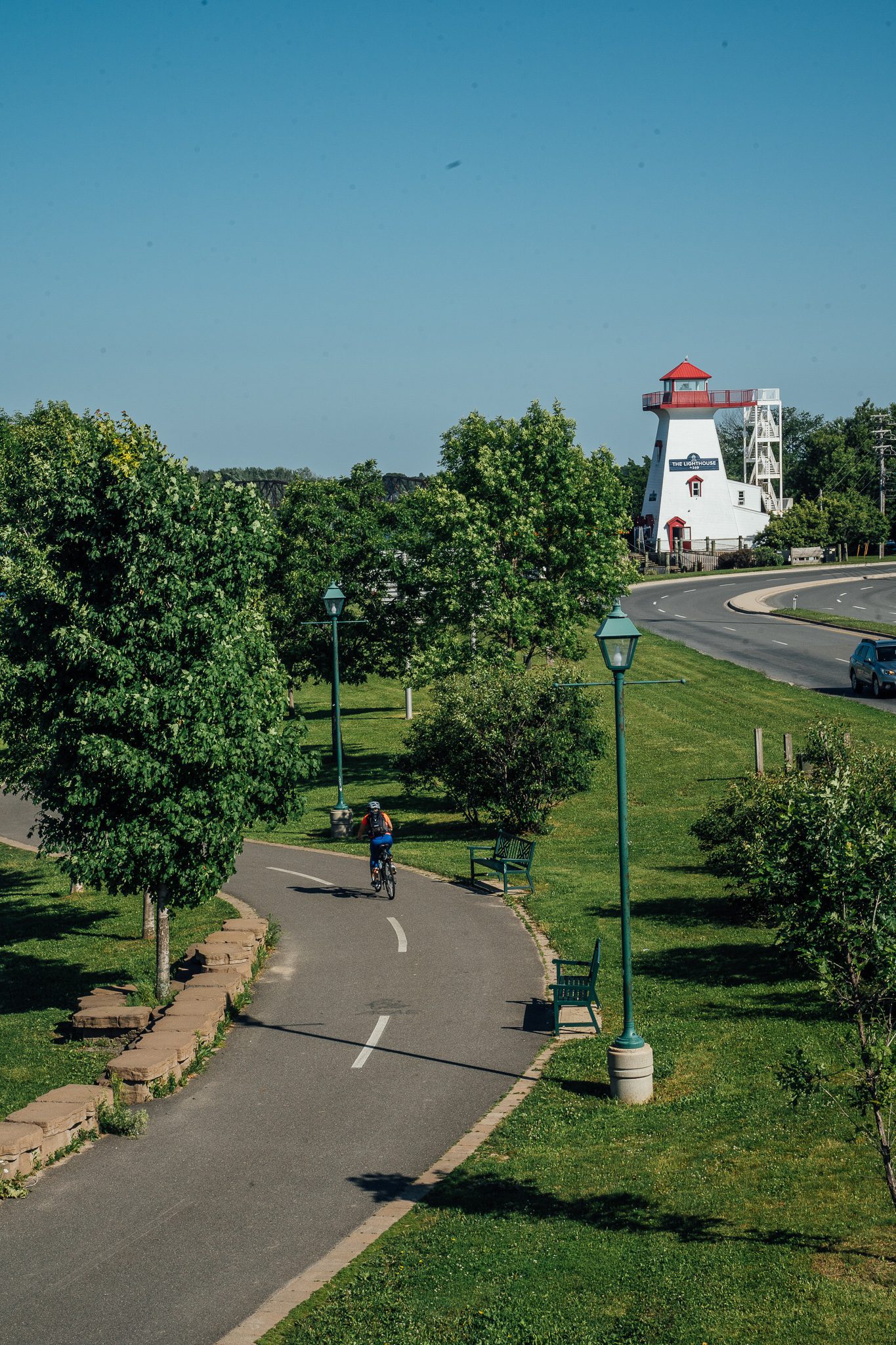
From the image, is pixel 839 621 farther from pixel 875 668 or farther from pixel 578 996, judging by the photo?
pixel 578 996

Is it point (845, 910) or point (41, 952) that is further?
point (41, 952)

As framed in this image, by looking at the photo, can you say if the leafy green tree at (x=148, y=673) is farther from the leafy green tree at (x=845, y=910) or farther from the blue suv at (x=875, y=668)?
the blue suv at (x=875, y=668)

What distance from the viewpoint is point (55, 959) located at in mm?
21750

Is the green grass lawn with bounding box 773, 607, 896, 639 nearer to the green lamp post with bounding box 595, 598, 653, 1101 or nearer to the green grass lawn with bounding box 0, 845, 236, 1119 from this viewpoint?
the green grass lawn with bounding box 0, 845, 236, 1119

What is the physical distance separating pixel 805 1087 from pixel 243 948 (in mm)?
11601

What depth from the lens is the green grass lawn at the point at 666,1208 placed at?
9.00 metres

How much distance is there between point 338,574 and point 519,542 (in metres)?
8.81

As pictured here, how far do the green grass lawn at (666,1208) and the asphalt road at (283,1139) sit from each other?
76 centimetres

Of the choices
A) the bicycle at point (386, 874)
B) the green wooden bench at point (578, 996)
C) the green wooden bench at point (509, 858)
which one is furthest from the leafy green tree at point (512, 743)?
the green wooden bench at point (578, 996)

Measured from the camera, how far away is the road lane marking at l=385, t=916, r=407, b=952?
2053cm

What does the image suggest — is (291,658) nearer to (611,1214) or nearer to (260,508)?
(260,508)

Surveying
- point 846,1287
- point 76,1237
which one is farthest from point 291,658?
point 846,1287

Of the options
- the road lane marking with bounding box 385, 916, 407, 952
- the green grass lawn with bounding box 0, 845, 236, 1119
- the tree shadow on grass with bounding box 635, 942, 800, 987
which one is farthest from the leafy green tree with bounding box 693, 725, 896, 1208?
the road lane marking with bounding box 385, 916, 407, 952

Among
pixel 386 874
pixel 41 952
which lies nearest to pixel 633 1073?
pixel 386 874
